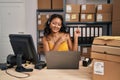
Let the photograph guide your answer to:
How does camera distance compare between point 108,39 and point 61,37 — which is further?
point 61,37

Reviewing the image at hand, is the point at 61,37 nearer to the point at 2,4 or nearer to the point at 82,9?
the point at 82,9

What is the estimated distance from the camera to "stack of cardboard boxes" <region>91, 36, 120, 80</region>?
4.56 ft

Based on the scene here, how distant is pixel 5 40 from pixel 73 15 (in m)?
1.83

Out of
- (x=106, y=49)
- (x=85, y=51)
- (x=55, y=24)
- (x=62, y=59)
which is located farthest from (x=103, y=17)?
(x=106, y=49)

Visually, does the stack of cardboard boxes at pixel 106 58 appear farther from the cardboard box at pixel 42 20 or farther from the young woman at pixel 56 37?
the cardboard box at pixel 42 20

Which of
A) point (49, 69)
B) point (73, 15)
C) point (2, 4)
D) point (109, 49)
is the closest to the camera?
point (109, 49)

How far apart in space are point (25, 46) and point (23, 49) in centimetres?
6

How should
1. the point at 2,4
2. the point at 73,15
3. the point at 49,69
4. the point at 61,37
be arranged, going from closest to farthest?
the point at 49,69
the point at 61,37
the point at 73,15
the point at 2,4

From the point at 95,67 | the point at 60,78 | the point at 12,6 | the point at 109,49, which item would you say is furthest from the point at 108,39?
the point at 12,6

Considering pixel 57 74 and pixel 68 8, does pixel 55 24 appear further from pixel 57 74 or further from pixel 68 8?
pixel 68 8

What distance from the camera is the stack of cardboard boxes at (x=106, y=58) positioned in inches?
54.7

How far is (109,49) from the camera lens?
4.66ft

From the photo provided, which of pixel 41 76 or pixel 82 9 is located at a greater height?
pixel 82 9

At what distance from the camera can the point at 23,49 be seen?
185 centimetres
